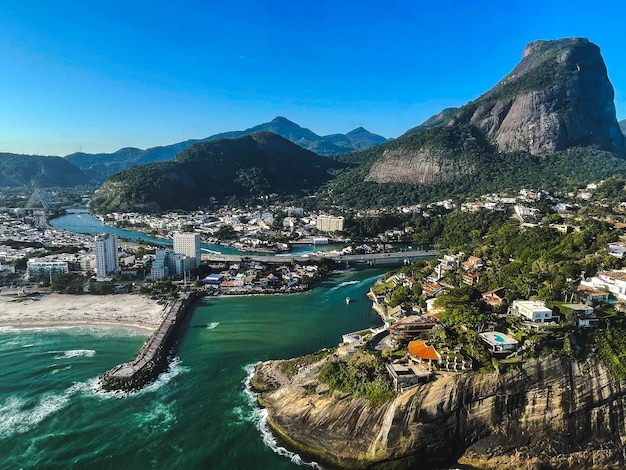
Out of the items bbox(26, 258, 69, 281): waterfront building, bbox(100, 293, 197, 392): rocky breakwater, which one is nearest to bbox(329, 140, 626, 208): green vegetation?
bbox(26, 258, 69, 281): waterfront building

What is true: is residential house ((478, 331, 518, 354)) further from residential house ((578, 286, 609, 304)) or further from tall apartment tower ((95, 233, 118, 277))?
tall apartment tower ((95, 233, 118, 277))

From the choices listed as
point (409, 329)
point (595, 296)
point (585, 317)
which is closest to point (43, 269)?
point (409, 329)

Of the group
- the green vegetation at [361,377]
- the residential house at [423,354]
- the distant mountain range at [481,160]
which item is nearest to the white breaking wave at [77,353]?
the green vegetation at [361,377]

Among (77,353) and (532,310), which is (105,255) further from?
(532,310)

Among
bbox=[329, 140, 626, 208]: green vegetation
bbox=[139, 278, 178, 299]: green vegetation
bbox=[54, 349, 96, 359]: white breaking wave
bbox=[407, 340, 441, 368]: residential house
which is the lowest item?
bbox=[54, 349, 96, 359]: white breaking wave

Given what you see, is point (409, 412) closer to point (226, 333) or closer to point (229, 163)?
point (226, 333)

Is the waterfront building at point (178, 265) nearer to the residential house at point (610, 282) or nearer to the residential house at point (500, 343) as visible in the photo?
the residential house at point (500, 343)
